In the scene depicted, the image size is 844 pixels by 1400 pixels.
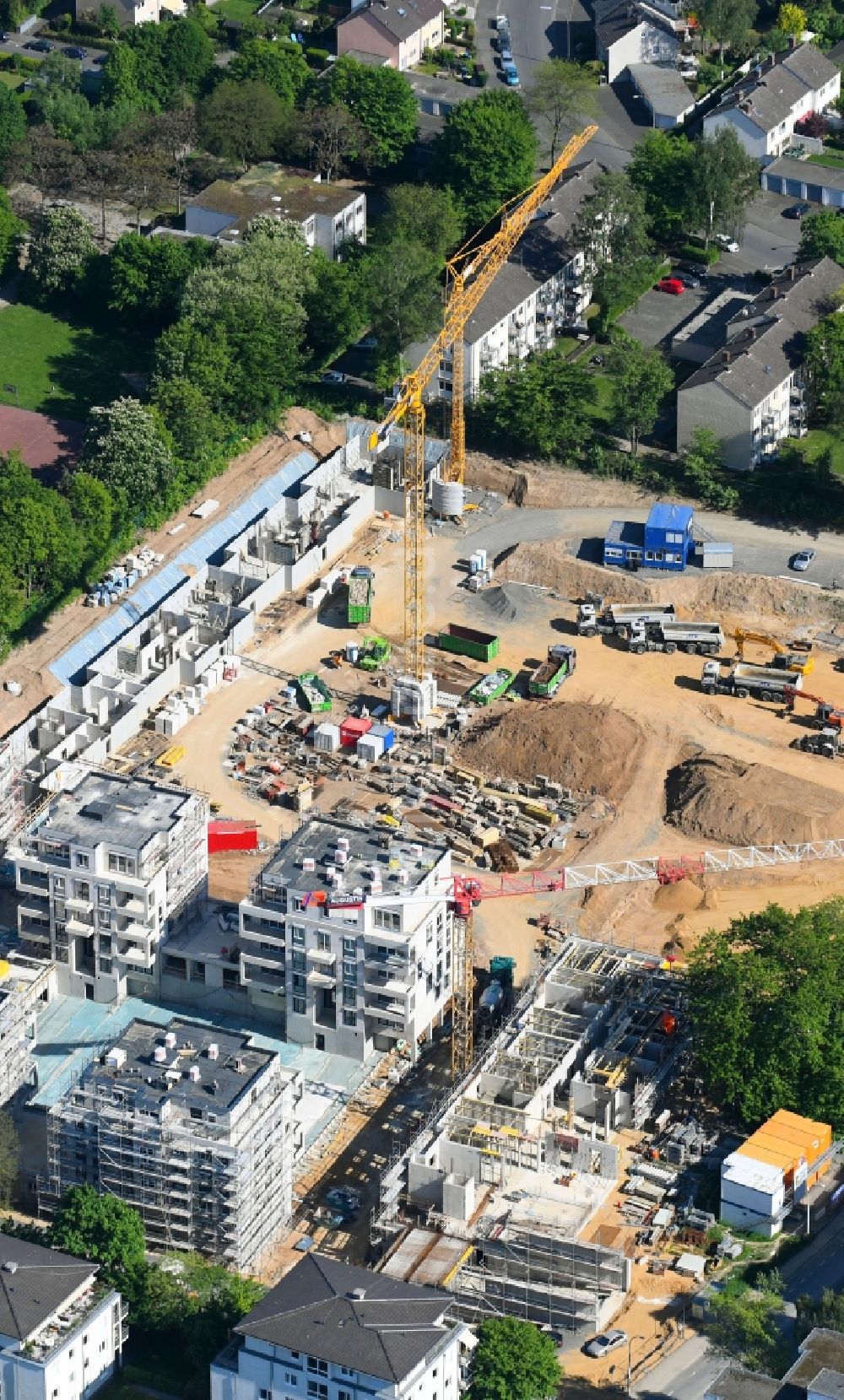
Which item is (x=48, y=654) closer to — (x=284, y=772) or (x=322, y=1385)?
(x=284, y=772)

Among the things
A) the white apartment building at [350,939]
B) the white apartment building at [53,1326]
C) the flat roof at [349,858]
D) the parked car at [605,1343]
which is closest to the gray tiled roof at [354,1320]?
the white apartment building at [53,1326]

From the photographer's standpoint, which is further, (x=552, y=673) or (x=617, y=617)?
(x=617, y=617)

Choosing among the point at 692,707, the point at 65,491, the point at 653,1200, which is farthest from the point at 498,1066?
the point at 65,491

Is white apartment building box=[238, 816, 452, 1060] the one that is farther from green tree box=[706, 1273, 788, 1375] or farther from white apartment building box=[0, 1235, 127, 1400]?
white apartment building box=[0, 1235, 127, 1400]

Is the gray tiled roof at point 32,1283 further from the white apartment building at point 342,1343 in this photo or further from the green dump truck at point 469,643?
the green dump truck at point 469,643

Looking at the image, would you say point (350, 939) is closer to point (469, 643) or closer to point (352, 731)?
point (352, 731)

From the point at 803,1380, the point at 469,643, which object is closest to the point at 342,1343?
the point at 803,1380

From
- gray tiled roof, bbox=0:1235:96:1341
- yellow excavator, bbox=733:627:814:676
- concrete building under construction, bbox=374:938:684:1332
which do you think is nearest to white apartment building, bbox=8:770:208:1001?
concrete building under construction, bbox=374:938:684:1332
